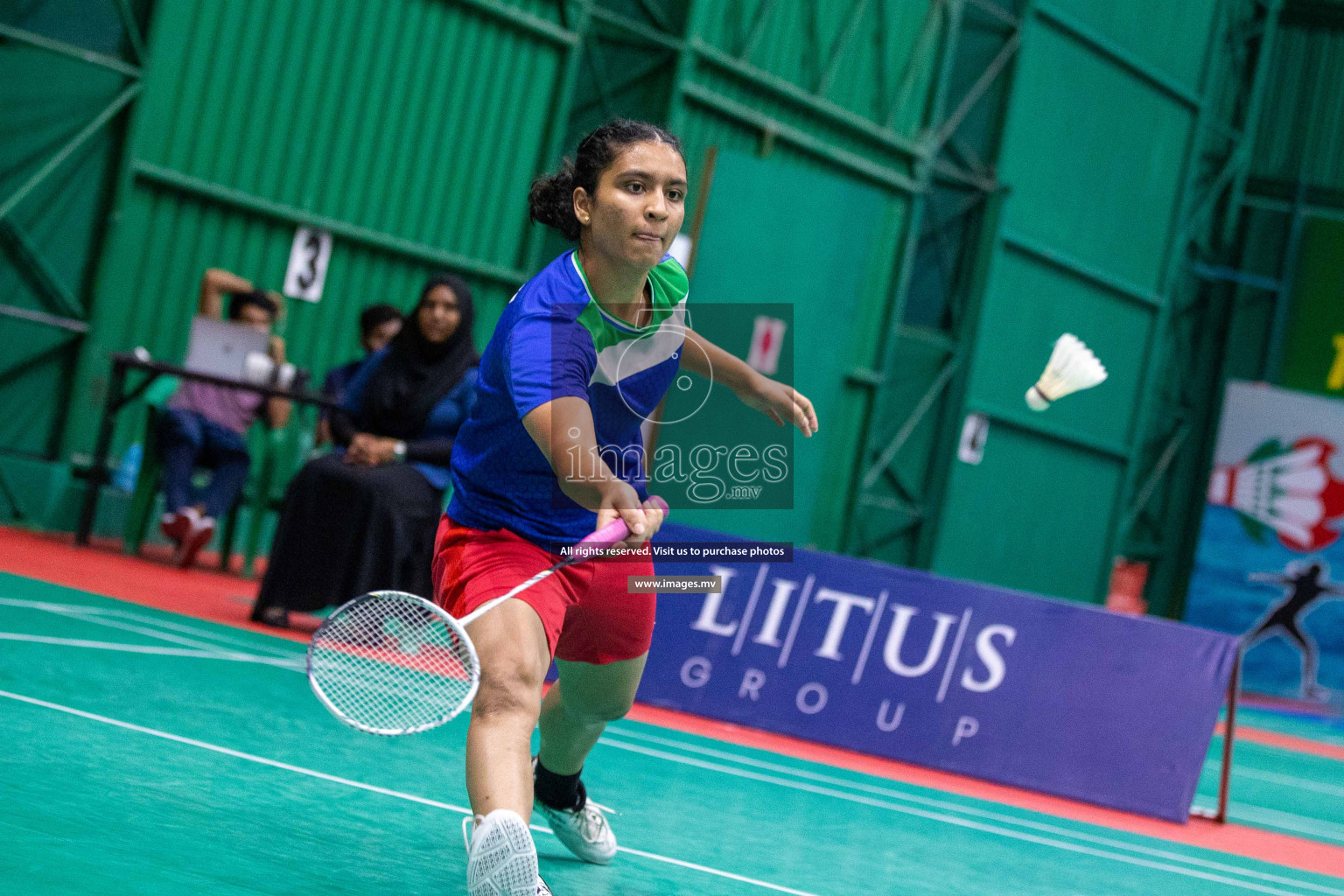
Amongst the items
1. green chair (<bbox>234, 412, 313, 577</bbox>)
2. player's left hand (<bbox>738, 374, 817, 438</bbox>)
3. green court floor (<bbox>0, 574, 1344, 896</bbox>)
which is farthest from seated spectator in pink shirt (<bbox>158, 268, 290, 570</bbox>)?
player's left hand (<bbox>738, 374, 817, 438</bbox>)

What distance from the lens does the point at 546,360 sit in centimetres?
262

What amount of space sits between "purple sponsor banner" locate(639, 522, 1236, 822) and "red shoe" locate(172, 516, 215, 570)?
10.2ft

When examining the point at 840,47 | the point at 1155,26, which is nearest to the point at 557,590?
the point at 840,47

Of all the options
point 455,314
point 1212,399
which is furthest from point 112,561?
point 1212,399

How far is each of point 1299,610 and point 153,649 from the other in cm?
1398

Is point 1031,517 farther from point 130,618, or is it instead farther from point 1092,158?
point 130,618

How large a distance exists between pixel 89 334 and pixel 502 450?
7420 mm

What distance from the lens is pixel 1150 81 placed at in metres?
17.3

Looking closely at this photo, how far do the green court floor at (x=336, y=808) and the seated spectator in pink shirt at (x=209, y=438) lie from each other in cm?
198

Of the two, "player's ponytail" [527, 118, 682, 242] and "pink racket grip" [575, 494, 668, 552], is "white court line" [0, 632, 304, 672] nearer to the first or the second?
"player's ponytail" [527, 118, 682, 242]

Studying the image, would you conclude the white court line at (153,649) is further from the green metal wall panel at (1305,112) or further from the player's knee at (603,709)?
the green metal wall panel at (1305,112)

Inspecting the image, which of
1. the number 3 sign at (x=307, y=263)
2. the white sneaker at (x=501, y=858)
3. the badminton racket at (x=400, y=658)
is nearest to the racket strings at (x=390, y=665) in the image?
the badminton racket at (x=400, y=658)

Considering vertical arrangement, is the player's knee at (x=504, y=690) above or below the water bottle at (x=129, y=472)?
above

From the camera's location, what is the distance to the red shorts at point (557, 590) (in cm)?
277
